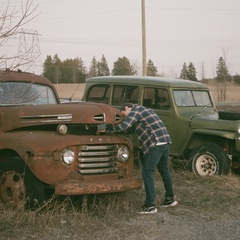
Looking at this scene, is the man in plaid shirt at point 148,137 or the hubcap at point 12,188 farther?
the man in plaid shirt at point 148,137

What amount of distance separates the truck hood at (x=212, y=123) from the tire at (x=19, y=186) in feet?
15.1

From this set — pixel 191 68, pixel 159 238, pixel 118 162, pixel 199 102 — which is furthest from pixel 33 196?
pixel 191 68

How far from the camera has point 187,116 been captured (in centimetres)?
1034

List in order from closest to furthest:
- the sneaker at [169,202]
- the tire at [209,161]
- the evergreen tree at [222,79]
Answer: the sneaker at [169,202], the tire at [209,161], the evergreen tree at [222,79]

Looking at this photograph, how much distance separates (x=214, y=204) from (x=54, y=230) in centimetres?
273

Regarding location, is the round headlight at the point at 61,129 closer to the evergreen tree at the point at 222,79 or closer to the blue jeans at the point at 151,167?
the blue jeans at the point at 151,167

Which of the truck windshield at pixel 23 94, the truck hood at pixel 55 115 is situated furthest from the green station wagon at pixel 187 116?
the truck hood at pixel 55 115

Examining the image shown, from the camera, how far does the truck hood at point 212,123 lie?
952cm

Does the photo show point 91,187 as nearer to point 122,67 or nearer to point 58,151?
point 58,151

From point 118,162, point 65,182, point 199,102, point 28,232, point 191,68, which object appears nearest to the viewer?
point 28,232

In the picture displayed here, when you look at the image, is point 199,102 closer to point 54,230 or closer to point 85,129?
point 85,129

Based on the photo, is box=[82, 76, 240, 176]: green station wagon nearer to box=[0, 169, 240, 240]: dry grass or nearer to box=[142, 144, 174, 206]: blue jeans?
box=[0, 169, 240, 240]: dry grass

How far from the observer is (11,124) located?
6848 mm

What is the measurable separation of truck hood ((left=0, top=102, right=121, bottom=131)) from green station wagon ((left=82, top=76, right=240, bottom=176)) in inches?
130
